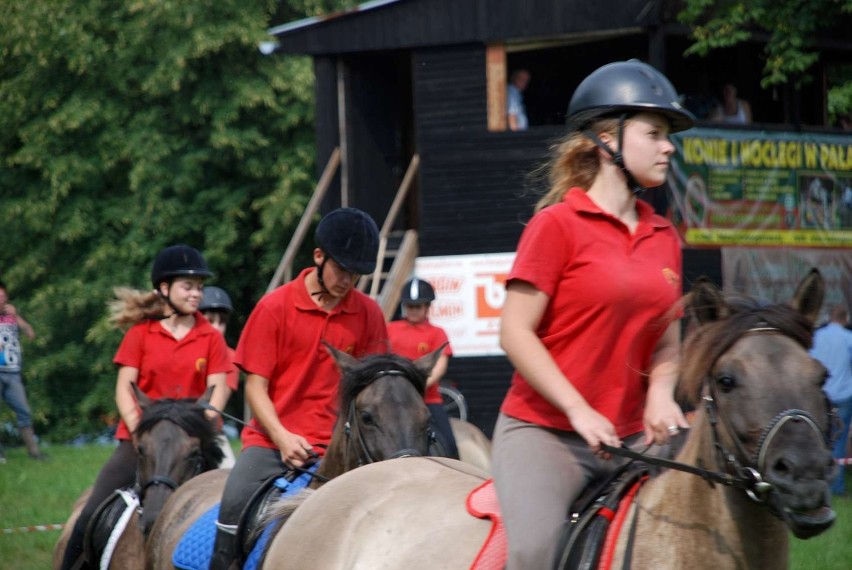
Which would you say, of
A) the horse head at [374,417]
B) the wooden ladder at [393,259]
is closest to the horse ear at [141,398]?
the horse head at [374,417]

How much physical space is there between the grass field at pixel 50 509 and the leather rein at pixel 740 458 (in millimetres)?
6038

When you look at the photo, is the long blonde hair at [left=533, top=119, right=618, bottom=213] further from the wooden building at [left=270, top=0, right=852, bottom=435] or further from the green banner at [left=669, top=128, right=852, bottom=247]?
the wooden building at [left=270, top=0, right=852, bottom=435]

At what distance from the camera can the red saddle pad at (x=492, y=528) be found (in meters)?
3.94

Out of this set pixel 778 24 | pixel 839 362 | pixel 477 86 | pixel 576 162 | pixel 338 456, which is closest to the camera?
pixel 576 162

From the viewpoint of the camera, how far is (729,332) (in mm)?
3332

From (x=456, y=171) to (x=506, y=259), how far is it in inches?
72.8

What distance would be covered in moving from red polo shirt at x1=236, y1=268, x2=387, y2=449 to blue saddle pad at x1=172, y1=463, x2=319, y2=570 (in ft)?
0.83

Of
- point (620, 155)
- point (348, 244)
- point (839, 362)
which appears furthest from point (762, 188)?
point (620, 155)

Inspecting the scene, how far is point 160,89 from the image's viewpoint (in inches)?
1071

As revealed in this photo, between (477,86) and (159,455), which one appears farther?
(477,86)

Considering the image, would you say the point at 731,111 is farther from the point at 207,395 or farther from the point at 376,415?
the point at 376,415

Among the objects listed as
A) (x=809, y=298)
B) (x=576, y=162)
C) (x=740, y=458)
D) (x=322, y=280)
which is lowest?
(x=740, y=458)

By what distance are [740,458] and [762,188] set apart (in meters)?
16.9

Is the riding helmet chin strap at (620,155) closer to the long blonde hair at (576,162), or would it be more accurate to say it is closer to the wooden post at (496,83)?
the long blonde hair at (576,162)
